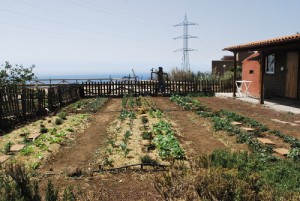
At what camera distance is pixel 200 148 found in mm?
7816

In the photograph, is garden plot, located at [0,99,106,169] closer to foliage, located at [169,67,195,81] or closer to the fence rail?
the fence rail

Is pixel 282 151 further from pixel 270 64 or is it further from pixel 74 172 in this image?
pixel 270 64

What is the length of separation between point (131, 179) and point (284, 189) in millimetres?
2650

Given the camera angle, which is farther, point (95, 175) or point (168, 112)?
point (168, 112)

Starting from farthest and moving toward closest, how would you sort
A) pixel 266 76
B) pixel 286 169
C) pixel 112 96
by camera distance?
1. pixel 112 96
2. pixel 266 76
3. pixel 286 169

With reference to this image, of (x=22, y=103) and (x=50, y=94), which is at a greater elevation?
(x=50, y=94)

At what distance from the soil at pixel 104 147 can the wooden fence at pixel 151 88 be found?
875 cm

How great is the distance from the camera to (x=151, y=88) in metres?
23.2

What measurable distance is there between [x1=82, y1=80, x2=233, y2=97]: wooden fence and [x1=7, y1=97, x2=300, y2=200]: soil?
8.75 m

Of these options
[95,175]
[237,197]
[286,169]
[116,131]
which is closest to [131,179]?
[95,175]

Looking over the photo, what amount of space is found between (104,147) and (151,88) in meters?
15.4

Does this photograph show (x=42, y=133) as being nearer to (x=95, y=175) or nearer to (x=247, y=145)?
(x=95, y=175)

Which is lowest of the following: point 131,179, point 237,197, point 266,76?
point 131,179

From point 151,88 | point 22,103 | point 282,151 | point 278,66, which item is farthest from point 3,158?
point 151,88
